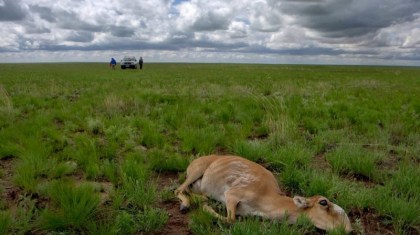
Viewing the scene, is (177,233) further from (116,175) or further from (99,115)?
(99,115)

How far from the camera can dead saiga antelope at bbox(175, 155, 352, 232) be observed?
9.54 feet

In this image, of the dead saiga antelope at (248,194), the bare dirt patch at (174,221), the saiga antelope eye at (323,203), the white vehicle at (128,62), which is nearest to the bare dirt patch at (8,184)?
the bare dirt patch at (174,221)

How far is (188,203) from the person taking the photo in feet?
12.5

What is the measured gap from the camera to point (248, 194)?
135 inches

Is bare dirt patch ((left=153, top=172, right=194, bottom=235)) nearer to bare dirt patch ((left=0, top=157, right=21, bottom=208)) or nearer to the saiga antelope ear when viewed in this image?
the saiga antelope ear

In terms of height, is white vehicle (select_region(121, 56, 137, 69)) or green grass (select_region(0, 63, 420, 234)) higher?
white vehicle (select_region(121, 56, 137, 69))

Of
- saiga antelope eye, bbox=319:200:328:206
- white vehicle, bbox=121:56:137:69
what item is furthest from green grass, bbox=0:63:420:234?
white vehicle, bbox=121:56:137:69

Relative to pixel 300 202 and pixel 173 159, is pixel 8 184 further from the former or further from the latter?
pixel 300 202

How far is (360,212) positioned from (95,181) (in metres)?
3.89

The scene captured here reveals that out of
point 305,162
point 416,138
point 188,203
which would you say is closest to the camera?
point 188,203

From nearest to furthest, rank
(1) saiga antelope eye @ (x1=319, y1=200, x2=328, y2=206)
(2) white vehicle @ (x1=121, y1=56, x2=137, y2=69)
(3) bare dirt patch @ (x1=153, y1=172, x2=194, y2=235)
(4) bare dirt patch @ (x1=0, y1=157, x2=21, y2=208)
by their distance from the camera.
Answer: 1. (1) saiga antelope eye @ (x1=319, y1=200, x2=328, y2=206)
2. (3) bare dirt patch @ (x1=153, y1=172, x2=194, y2=235)
3. (4) bare dirt patch @ (x1=0, y1=157, x2=21, y2=208)
4. (2) white vehicle @ (x1=121, y1=56, x2=137, y2=69)

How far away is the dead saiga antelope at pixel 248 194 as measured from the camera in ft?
9.54

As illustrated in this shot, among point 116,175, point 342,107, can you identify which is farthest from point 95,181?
point 342,107

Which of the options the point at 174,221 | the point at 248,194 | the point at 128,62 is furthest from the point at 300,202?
the point at 128,62
